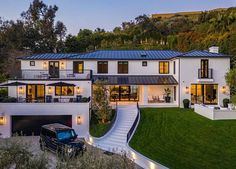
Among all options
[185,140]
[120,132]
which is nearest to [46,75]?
[120,132]

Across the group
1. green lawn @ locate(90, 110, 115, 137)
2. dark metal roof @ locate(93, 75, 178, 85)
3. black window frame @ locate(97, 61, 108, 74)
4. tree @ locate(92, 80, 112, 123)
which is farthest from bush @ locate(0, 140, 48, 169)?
black window frame @ locate(97, 61, 108, 74)

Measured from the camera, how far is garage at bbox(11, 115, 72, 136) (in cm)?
2912

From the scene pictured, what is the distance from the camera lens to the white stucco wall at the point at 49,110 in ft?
94.4

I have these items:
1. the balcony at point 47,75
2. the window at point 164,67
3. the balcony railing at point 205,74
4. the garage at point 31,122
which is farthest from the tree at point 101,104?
the balcony railing at point 205,74

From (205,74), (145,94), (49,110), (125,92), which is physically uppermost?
(205,74)

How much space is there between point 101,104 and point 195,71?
12.3m

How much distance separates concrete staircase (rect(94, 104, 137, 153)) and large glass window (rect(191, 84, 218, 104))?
7643mm

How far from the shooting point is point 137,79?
36969 millimetres

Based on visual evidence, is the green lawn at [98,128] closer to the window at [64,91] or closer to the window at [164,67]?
the window at [64,91]

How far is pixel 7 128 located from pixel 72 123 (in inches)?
237

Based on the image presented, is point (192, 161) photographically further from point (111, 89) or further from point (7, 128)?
point (111, 89)

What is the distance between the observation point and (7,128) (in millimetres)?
28703

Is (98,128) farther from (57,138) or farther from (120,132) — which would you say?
(57,138)

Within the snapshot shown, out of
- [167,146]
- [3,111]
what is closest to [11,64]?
[3,111]
